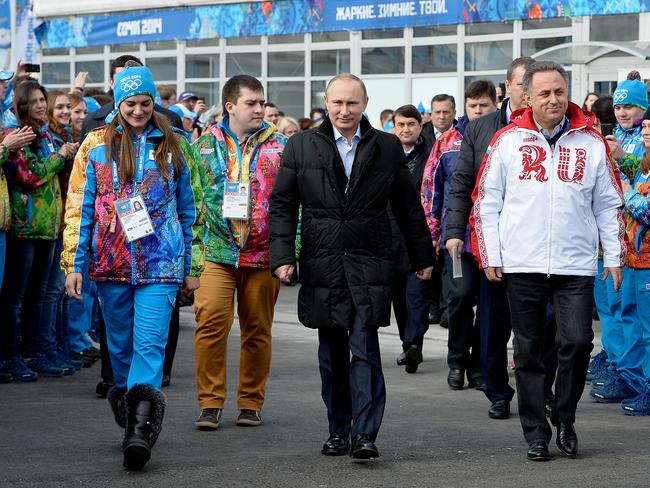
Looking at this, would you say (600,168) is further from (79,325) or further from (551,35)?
(551,35)

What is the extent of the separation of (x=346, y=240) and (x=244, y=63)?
935 inches

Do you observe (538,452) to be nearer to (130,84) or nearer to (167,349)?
(130,84)

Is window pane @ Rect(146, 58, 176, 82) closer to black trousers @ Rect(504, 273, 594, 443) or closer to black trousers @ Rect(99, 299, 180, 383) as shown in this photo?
black trousers @ Rect(99, 299, 180, 383)

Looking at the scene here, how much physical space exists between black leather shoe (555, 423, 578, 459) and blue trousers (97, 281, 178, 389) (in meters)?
2.07

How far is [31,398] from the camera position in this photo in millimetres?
9594

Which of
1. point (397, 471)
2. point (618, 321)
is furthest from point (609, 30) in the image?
point (397, 471)

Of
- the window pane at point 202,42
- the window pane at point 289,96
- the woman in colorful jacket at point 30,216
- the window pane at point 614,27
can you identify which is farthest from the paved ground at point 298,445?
the window pane at point 202,42

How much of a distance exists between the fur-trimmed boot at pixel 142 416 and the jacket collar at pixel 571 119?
7.61 ft

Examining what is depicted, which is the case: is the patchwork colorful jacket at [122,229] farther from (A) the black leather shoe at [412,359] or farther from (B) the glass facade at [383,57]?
(B) the glass facade at [383,57]

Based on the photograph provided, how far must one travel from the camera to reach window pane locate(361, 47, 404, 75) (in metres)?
27.3

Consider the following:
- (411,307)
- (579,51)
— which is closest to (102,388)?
(411,307)

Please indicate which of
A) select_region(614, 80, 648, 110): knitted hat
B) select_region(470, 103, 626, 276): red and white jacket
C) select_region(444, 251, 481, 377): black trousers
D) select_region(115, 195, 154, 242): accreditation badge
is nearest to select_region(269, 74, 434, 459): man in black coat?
select_region(470, 103, 626, 276): red and white jacket

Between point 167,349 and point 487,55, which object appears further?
point 487,55

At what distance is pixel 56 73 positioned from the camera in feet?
118
